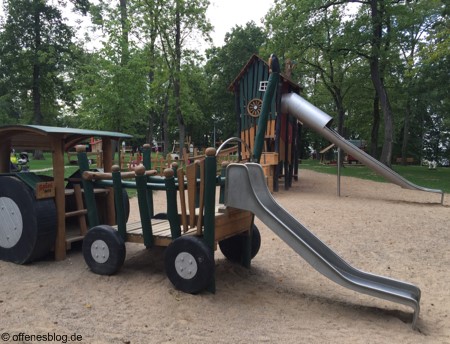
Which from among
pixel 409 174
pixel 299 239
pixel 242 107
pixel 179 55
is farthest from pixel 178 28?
pixel 299 239

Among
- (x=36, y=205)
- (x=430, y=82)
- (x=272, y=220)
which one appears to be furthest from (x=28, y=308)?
(x=430, y=82)

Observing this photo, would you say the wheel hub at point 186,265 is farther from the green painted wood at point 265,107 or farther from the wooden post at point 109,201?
the wooden post at point 109,201

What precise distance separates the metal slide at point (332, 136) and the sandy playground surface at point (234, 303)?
543 cm

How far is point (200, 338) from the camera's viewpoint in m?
3.12

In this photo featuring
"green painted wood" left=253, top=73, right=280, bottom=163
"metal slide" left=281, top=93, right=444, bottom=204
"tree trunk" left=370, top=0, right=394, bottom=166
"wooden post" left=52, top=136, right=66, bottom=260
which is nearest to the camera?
"green painted wood" left=253, top=73, right=280, bottom=163

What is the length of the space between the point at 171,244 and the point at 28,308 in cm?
149

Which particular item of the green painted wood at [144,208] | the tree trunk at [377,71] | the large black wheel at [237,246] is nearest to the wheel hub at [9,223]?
the green painted wood at [144,208]

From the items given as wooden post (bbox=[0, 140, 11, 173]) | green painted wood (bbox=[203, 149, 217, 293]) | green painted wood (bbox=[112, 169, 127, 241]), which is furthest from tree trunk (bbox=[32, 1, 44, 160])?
green painted wood (bbox=[203, 149, 217, 293])

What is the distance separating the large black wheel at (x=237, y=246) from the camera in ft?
16.7

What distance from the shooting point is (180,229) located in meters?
4.27

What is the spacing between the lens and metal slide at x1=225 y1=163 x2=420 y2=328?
3754 mm

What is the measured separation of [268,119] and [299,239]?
33.1ft

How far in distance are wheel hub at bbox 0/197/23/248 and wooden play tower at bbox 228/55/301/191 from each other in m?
8.82

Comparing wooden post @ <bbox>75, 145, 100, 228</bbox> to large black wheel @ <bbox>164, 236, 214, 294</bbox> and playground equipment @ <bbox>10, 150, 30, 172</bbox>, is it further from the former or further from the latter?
playground equipment @ <bbox>10, 150, 30, 172</bbox>
